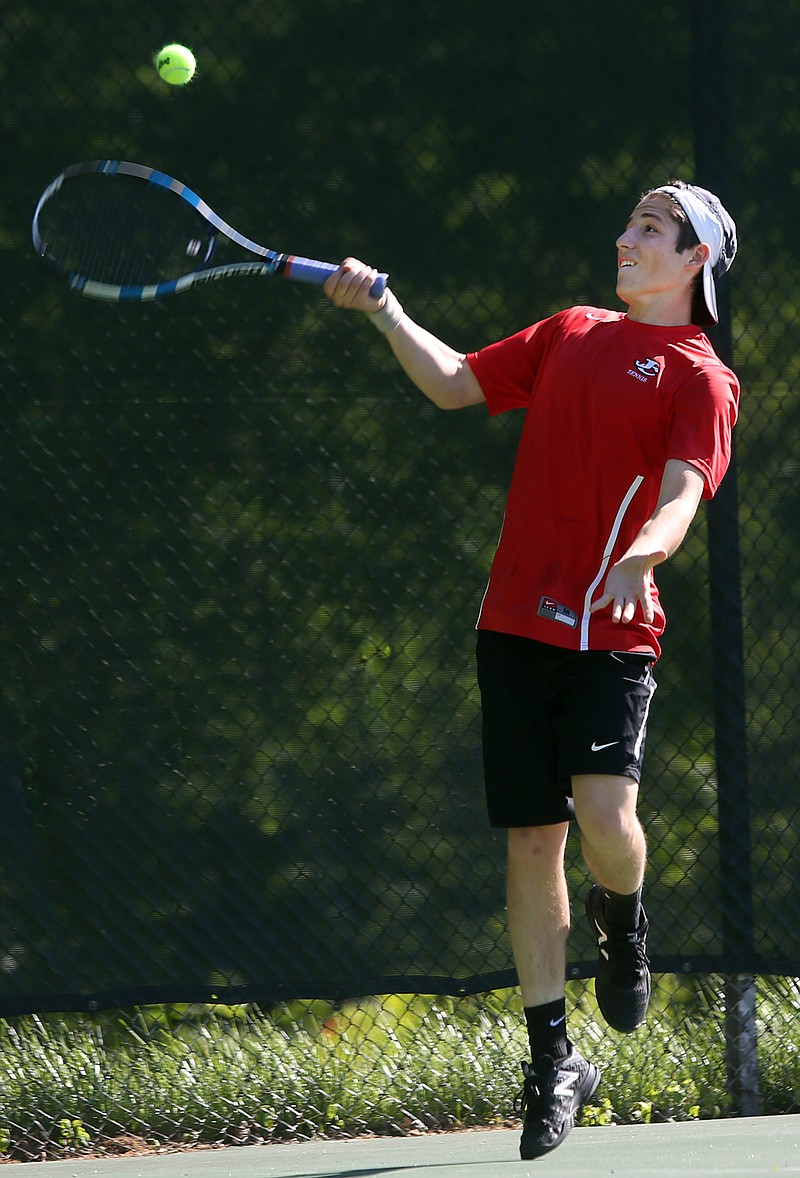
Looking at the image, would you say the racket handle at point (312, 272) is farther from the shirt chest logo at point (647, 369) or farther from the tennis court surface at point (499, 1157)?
the tennis court surface at point (499, 1157)

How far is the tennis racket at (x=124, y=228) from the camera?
105 inches

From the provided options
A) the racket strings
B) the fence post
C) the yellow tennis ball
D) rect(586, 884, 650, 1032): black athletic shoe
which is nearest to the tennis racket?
the racket strings

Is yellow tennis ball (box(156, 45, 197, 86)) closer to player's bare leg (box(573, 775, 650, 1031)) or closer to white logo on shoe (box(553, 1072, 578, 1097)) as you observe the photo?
player's bare leg (box(573, 775, 650, 1031))

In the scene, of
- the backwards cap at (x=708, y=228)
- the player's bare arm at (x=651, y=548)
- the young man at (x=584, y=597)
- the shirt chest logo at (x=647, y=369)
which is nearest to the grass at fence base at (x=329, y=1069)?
the young man at (x=584, y=597)

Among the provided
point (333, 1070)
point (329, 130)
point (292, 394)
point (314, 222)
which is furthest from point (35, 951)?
point (329, 130)

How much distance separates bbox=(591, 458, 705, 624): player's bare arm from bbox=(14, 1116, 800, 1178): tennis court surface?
1.11 m

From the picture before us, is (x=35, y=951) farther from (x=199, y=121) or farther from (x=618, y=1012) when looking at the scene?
(x=199, y=121)

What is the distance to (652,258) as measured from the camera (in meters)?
2.50

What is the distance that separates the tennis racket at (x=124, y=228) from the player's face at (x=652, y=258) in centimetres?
70

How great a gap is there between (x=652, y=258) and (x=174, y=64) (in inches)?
40.6

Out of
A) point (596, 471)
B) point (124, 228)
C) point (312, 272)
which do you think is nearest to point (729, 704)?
point (596, 471)

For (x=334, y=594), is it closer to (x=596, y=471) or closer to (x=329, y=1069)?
(x=596, y=471)

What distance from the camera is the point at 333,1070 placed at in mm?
2971

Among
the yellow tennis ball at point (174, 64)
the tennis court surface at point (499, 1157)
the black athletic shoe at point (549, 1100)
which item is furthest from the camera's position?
the yellow tennis ball at point (174, 64)
